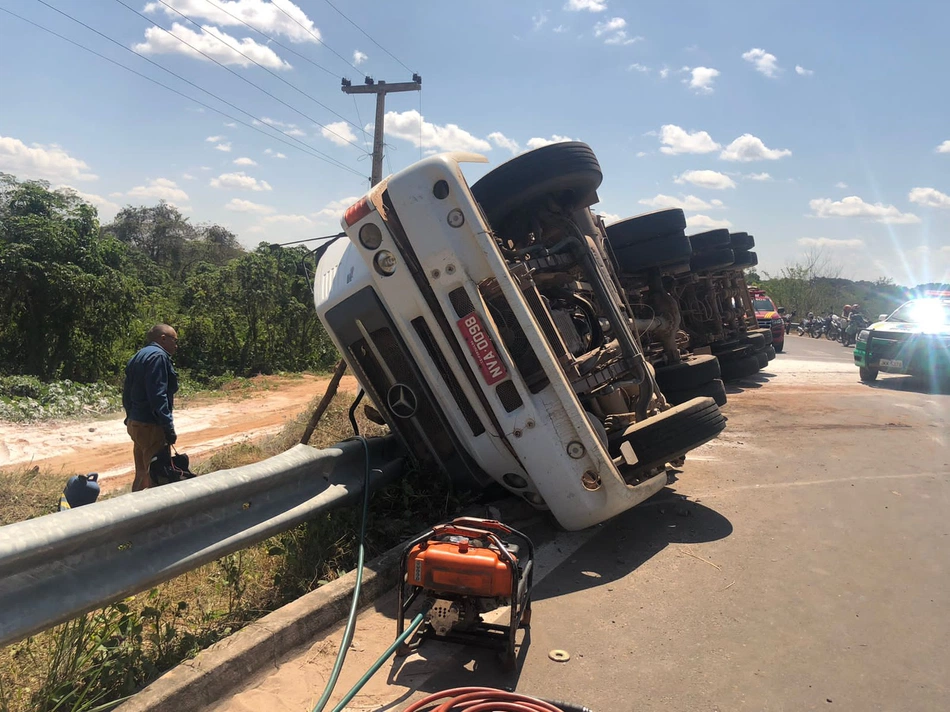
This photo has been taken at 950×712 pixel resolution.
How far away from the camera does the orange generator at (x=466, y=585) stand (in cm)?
281

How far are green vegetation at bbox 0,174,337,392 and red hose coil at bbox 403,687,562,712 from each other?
796cm

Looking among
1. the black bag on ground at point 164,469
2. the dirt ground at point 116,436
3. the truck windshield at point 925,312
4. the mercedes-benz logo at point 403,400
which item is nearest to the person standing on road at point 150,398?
the black bag on ground at point 164,469

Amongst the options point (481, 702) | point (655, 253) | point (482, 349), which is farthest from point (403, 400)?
point (655, 253)

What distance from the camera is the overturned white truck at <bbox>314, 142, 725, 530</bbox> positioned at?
→ 3963 millimetres

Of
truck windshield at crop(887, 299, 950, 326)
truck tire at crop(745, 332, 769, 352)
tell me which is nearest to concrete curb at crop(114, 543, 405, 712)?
truck tire at crop(745, 332, 769, 352)

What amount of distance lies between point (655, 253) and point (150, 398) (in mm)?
4776

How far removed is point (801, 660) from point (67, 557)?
3.06 meters

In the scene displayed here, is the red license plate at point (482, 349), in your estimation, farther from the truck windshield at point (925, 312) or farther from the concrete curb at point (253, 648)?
the truck windshield at point (925, 312)

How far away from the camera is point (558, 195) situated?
5.26 meters

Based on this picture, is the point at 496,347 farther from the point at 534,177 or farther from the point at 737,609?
the point at 737,609

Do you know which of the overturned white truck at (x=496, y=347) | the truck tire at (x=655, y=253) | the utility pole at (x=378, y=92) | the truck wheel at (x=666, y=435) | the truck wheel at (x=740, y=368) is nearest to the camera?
Answer: the overturned white truck at (x=496, y=347)

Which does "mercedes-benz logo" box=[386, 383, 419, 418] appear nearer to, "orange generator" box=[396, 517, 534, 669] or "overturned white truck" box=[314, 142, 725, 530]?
"overturned white truck" box=[314, 142, 725, 530]

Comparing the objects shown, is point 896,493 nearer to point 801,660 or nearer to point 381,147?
point 801,660

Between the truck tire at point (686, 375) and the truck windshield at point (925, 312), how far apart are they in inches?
339
